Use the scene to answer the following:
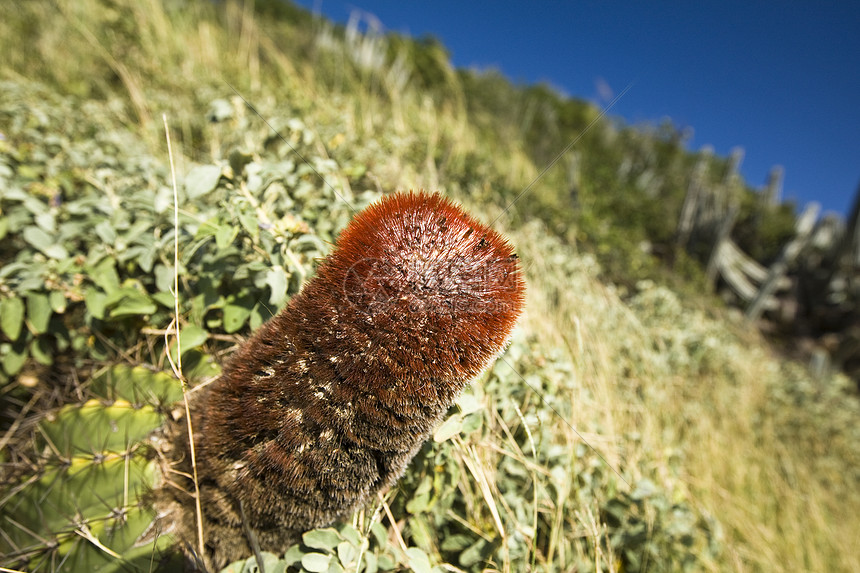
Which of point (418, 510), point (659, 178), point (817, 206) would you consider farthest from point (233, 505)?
point (659, 178)

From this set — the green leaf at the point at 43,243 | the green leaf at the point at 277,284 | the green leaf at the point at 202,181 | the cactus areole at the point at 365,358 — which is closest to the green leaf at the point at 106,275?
the green leaf at the point at 43,243

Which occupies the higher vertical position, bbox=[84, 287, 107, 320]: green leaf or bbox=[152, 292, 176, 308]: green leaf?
bbox=[152, 292, 176, 308]: green leaf

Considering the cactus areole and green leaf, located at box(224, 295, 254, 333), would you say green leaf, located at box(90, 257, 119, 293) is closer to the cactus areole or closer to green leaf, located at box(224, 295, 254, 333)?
green leaf, located at box(224, 295, 254, 333)

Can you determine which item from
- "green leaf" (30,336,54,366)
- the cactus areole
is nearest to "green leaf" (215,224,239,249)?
the cactus areole

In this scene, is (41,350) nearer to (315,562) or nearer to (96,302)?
(96,302)

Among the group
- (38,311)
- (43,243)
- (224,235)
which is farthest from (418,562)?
(43,243)

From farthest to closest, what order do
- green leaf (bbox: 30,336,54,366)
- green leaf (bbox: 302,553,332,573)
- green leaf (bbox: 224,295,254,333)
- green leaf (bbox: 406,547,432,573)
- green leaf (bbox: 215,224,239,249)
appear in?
green leaf (bbox: 30,336,54,366)
green leaf (bbox: 224,295,254,333)
green leaf (bbox: 215,224,239,249)
green leaf (bbox: 406,547,432,573)
green leaf (bbox: 302,553,332,573)

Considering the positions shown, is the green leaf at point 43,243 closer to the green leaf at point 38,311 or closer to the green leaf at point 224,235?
the green leaf at point 38,311
